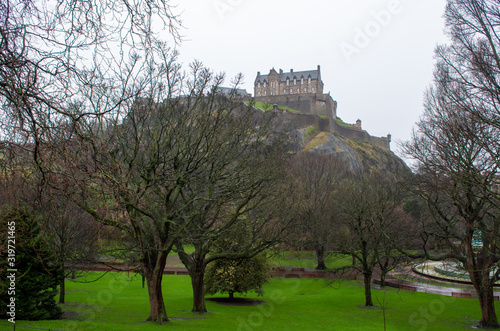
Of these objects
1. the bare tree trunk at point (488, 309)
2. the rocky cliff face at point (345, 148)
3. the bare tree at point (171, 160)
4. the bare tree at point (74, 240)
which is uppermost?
the rocky cliff face at point (345, 148)

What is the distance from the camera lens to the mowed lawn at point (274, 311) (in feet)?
52.1

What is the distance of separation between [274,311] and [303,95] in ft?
293

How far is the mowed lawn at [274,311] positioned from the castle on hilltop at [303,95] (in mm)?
71940

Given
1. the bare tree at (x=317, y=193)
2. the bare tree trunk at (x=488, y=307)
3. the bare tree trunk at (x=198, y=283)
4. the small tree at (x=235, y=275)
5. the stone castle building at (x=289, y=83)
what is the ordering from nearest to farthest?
1. the bare tree trunk at (x=488, y=307)
2. the bare tree trunk at (x=198, y=283)
3. the small tree at (x=235, y=275)
4. the bare tree at (x=317, y=193)
5. the stone castle building at (x=289, y=83)

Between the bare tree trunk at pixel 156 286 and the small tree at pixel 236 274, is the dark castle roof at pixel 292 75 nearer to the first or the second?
the small tree at pixel 236 274

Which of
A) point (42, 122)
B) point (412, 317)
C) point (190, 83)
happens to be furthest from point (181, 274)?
point (42, 122)

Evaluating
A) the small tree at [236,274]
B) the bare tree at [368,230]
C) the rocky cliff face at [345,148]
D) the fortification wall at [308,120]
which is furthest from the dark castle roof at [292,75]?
the small tree at [236,274]

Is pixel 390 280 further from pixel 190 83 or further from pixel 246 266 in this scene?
pixel 190 83

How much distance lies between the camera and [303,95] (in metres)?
106

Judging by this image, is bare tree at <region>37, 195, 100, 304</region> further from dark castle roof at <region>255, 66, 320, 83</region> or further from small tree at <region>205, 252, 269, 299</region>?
dark castle roof at <region>255, 66, 320, 83</region>

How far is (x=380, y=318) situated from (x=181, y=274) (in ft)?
64.4

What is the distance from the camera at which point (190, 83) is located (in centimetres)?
1619

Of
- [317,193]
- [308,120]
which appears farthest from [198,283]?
[308,120]

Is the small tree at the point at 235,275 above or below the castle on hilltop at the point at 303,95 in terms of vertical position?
below
